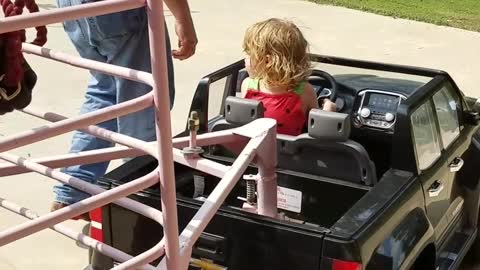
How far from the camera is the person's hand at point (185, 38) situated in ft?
11.8

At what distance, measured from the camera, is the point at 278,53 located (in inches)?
134

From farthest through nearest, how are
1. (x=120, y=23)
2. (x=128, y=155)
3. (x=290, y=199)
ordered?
(x=120, y=23) < (x=290, y=199) < (x=128, y=155)

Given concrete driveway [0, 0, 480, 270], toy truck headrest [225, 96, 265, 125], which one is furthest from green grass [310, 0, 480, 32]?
toy truck headrest [225, 96, 265, 125]

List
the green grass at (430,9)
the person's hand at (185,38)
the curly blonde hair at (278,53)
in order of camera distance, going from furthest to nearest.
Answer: the green grass at (430,9) < the person's hand at (185,38) < the curly blonde hair at (278,53)

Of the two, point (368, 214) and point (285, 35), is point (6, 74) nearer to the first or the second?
point (368, 214)

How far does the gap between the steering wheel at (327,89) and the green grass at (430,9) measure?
630 cm

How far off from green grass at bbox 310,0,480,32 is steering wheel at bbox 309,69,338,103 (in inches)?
248

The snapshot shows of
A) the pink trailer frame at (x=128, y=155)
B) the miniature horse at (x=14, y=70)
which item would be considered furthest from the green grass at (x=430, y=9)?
the miniature horse at (x=14, y=70)

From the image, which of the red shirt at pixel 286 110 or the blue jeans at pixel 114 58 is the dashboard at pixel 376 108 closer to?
the red shirt at pixel 286 110

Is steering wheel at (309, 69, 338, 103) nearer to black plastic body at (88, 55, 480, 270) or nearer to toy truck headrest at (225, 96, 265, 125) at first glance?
black plastic body at (88, 55, 480, 270)

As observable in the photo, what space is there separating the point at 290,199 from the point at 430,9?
A: 8286mm

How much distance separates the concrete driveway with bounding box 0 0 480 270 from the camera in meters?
4.14

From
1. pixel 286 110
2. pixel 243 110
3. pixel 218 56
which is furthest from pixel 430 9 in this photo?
pixel 243 110

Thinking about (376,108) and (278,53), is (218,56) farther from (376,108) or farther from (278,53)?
(278,53)
